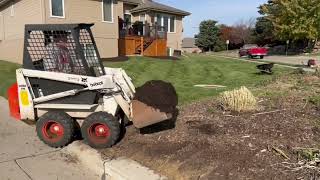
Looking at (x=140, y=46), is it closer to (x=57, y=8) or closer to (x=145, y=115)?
(x=57, y=8)

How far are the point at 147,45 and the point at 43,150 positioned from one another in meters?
21.4

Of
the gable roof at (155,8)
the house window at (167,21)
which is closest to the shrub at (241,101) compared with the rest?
the gable roof at (155,8)

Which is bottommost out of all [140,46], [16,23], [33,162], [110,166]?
[33,162]

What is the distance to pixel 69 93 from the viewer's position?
5.85m

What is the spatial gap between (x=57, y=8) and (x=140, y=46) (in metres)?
7.06

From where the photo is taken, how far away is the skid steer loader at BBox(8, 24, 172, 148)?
5691mm

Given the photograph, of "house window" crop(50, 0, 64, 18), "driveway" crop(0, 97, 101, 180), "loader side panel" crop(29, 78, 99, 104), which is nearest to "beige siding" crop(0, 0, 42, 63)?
"house window" crop(50, 0, 64, 18)

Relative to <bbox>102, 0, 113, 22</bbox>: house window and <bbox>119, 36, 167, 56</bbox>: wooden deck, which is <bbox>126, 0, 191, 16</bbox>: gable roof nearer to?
<bbox>119, 36, 167, 56</bbox>: wooden deck

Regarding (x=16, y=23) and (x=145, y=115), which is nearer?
(x=145, y=115)

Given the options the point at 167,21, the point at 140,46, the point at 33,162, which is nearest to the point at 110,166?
the point at 33,162

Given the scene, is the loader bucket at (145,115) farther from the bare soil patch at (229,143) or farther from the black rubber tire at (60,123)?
the black rubber tire at (60,123)

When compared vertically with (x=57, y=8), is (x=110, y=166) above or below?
below

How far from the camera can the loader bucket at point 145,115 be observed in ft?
18.1

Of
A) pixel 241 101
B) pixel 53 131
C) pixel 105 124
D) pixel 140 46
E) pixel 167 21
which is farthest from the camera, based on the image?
pixel 167 21
